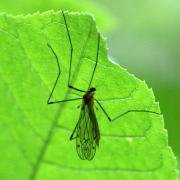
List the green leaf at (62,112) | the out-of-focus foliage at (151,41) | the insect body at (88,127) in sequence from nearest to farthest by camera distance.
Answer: the green leaf at (62,112) → the insect body at (88,127) → the out-of-focus foliage at (151,41)

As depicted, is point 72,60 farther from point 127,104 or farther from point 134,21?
point 134,21

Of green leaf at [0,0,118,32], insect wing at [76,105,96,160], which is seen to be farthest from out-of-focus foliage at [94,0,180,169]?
insect wing at [76,105,96,160]

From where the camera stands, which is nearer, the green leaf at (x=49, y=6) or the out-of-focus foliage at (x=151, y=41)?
the green leaf at (x=49, y=6)

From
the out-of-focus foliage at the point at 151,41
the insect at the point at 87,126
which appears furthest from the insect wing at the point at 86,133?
the out-of-focus foliage at the point at 151,41

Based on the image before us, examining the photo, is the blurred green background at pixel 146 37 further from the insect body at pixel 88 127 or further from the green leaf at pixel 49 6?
the insect body at pixel 88 127

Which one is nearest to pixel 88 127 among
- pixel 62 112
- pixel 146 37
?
pixel 62 112

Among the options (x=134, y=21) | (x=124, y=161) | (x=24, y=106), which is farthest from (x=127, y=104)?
(x=134, y=21)
